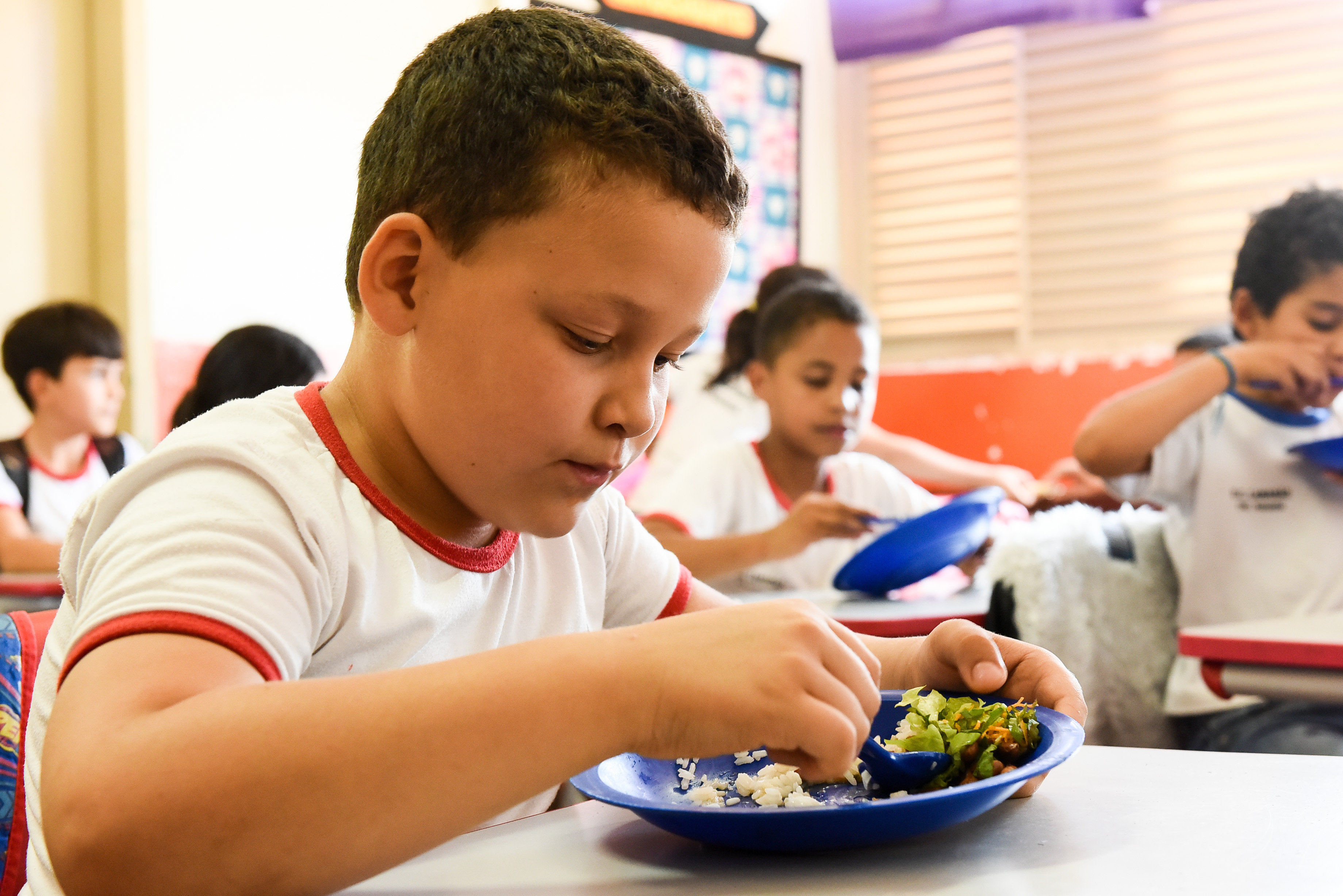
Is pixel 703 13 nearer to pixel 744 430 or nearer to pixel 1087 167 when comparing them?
pixel 1087 167

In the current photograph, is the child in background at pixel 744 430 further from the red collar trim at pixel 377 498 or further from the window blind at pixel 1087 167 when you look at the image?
the red collar trim at pixel 377 498

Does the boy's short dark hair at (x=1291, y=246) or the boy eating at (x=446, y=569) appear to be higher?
the boy's short dark hair at (x=1291, y=246)

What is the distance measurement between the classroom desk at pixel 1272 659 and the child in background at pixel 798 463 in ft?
2.99

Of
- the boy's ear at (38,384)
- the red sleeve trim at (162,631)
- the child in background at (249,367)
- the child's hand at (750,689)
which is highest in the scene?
the child in background at (249,367)

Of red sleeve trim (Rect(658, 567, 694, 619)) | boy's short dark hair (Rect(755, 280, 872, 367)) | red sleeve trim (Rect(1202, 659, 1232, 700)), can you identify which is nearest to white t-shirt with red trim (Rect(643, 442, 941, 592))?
boy's short dark hair (Rect(755, 280, 872, 367))

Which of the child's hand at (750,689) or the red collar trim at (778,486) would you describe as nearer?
the child's hand at (750,689)

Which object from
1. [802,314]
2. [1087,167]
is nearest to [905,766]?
[802,314]

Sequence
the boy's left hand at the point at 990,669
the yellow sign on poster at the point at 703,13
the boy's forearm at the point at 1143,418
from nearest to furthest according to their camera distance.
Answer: the boy's left hand at the point at 990,669, the boy's forearm at the point at 1143,418, the yellow sign on poster at the point at 703,13

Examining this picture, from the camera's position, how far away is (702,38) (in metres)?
3.98

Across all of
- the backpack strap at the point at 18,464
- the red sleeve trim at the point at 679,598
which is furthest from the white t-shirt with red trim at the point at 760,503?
the backpack strap at the point at 18,464

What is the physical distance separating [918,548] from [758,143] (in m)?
2.73

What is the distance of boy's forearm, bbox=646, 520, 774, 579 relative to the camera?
6.61ft

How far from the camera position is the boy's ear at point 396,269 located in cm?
67

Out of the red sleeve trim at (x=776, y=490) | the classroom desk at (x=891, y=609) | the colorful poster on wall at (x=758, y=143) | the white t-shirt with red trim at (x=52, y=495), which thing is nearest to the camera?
the classroom desk at (x=891, y=609)
